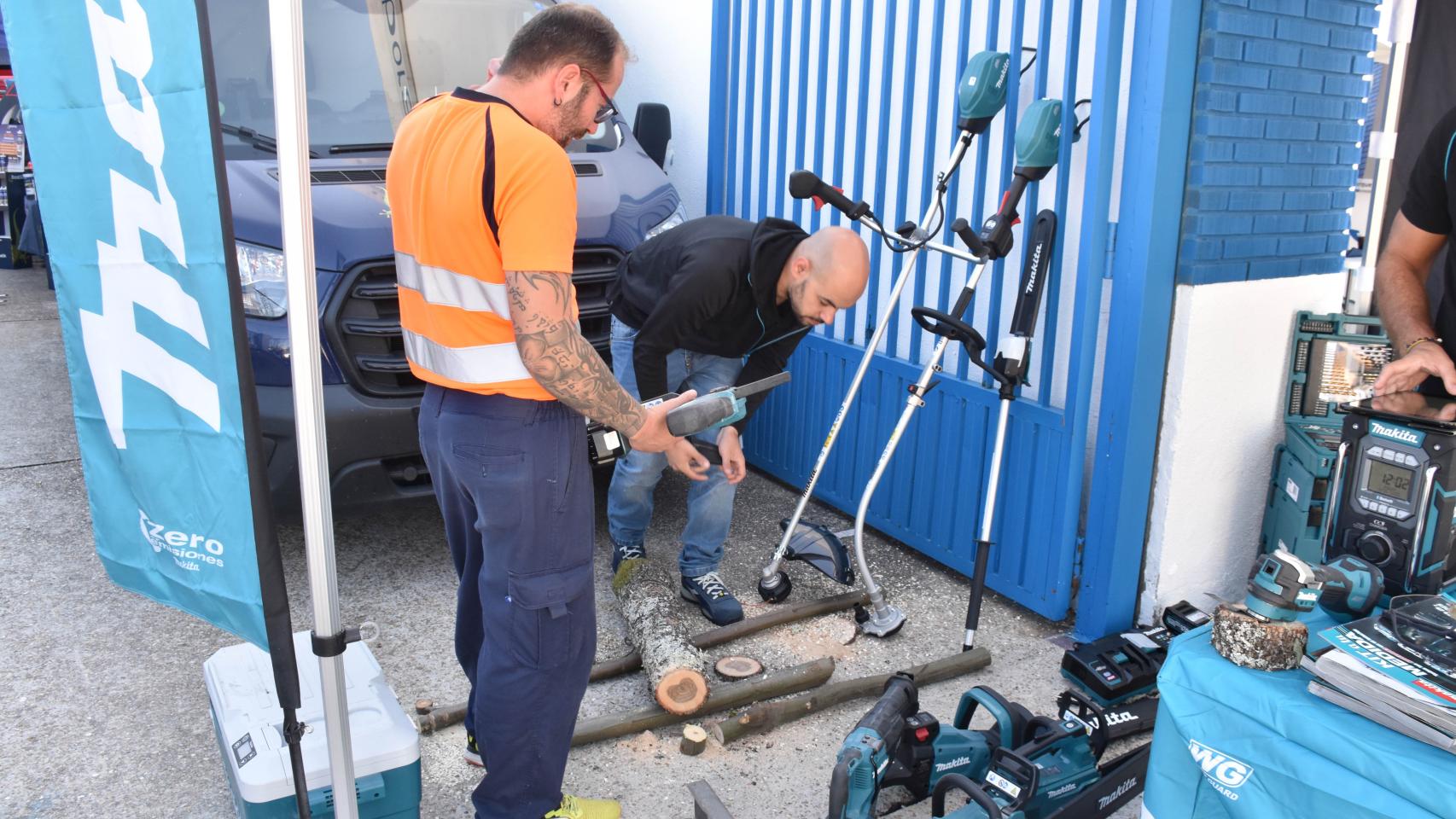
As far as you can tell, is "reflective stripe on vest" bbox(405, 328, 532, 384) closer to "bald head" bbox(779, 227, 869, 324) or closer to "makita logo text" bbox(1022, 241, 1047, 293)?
"bald head" bbox(779, 227, 869, 324)

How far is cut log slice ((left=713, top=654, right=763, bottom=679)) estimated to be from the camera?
333cm

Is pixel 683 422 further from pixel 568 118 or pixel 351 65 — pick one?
pixel 351 65

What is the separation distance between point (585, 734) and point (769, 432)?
8.02 ft

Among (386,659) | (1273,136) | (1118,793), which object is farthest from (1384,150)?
(386,659)

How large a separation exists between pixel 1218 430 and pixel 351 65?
146 inches

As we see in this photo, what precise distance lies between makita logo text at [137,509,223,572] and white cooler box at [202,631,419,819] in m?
0.43

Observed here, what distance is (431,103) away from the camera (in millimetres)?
2211

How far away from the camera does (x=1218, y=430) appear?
3.55m

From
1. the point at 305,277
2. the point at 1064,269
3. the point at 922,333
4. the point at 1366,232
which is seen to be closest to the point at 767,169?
the point at 922,333

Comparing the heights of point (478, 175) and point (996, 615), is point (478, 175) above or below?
above

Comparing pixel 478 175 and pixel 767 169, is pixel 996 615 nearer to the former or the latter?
pixel 767 169

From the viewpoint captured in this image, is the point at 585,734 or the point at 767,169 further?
the point at 767,169

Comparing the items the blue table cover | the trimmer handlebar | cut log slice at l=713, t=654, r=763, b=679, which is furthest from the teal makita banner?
the trimmer handlebar

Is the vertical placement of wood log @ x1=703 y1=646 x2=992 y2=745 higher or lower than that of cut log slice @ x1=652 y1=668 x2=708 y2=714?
lower
